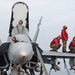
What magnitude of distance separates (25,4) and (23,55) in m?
4.46

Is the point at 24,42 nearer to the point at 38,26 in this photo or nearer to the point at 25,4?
the point at 38,26

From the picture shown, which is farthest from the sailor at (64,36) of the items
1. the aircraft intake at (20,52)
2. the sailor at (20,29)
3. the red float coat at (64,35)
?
the aircraft intake at (20,52)

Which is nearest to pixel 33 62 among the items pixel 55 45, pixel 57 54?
pixel 57 54

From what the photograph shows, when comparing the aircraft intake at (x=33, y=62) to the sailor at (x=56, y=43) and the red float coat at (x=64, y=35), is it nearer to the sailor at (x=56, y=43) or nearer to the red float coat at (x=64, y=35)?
the sailor at (x=56, y=43)

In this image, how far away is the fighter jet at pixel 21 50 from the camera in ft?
31.9

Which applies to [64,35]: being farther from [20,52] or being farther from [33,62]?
[20,52]

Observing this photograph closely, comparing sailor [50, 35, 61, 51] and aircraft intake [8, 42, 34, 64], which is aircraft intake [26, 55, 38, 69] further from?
sailor [50, 35, 61, 51]

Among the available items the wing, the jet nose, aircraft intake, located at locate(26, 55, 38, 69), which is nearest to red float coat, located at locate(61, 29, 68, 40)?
the wing

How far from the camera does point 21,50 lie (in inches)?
372

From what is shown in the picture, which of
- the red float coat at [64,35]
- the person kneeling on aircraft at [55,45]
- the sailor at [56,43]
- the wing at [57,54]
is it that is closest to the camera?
the wing at [57,54]

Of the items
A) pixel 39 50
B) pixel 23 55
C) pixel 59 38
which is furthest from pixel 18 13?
pixel 23 55

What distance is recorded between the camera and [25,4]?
44.1 feet

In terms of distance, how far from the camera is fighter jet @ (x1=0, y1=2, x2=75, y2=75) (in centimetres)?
973

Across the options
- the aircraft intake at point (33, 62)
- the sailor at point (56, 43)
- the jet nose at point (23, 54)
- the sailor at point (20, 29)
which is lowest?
the aircraft intake at point (33, 62)
